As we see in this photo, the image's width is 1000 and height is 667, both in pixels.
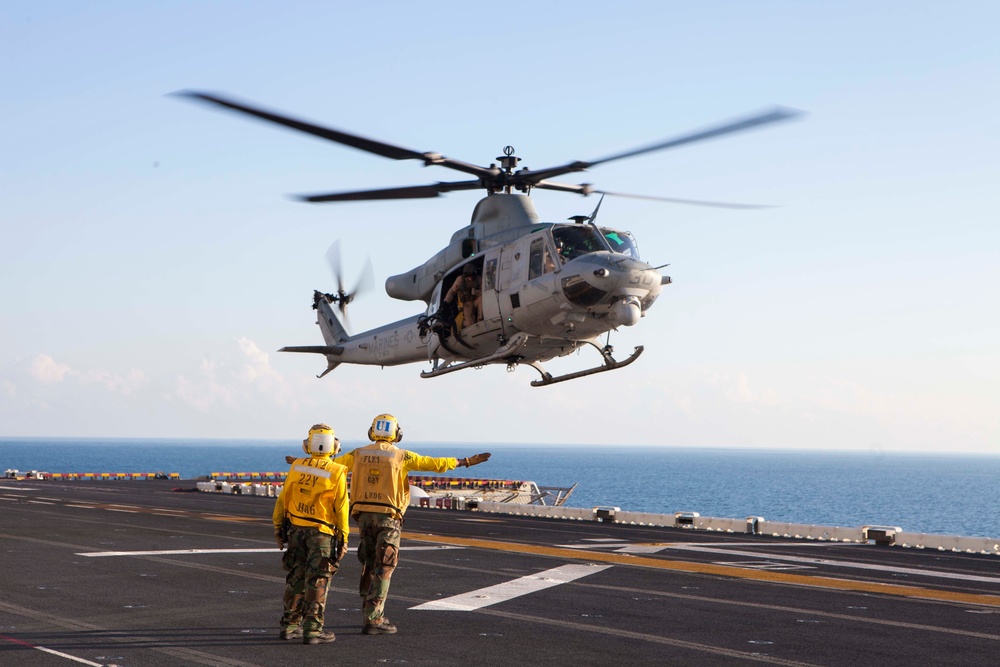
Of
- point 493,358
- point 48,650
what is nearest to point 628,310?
point 493,358

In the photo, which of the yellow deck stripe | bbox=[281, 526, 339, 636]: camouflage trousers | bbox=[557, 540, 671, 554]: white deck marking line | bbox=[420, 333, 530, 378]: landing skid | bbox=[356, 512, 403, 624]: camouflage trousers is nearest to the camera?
bbox=[281, 526, 339, 636]: camouflage trousers

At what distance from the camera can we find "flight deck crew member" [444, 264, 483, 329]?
25359 mm

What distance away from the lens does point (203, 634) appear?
10.1 m

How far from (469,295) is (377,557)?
15.8 meters

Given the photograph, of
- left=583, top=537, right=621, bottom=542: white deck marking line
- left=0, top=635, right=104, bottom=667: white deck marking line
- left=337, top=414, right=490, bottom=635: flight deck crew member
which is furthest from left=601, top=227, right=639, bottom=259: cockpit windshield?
left=0, top=635, right=104, bottom=667: white deck marking line

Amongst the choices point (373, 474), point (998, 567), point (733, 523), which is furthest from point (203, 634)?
point (733, 523)

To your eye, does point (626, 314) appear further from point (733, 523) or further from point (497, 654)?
point (497, 654)

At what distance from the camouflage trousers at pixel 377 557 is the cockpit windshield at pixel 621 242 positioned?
13.8 meters

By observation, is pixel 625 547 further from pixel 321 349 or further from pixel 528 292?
pixel 321 349

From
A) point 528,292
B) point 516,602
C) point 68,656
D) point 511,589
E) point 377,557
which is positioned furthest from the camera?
point 528,292

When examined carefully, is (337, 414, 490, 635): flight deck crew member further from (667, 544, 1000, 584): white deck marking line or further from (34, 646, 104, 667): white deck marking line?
(667, 544, 1000, 584): white deck marking line

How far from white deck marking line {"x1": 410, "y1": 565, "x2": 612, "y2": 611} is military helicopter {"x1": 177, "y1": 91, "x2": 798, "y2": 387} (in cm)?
776

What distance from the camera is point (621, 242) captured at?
919 inches

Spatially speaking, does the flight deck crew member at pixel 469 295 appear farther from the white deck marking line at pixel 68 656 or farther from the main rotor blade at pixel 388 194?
the white deck marking line at pixel 68 656
